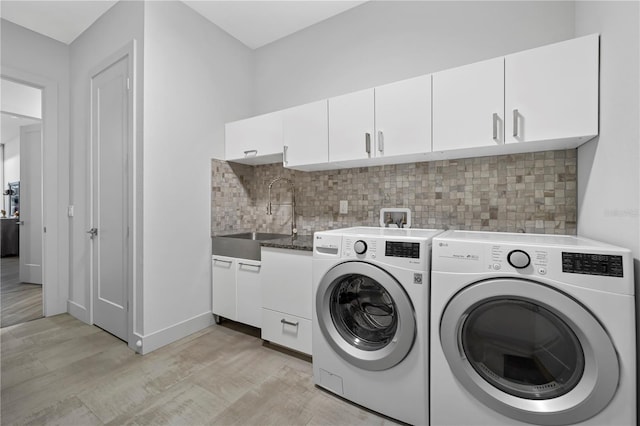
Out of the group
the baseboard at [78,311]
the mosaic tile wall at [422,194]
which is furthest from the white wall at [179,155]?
the baseboard at [78,311]

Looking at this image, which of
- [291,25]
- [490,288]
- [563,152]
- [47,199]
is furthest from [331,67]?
[47,199]

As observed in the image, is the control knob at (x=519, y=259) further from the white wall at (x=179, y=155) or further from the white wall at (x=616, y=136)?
the white wall at (x=179, y=155)

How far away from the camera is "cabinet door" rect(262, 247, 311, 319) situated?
1918mm

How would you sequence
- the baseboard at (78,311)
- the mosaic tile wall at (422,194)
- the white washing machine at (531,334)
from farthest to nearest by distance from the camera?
the baseboard at (78,311) < the mosaic tile wall at (422,194) < the white washing machine at (531,334)

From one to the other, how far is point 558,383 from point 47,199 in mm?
4017

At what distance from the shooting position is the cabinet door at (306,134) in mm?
2107

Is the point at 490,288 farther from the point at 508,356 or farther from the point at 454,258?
the point at 508,356

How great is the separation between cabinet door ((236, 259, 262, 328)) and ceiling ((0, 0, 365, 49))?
214 centimetres

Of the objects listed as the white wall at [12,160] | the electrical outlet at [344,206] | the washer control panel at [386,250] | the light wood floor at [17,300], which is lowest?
the light wood floor at [17,300]

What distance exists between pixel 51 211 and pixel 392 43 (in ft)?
11.5

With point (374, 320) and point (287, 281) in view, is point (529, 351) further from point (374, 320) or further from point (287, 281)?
point (287, 281)

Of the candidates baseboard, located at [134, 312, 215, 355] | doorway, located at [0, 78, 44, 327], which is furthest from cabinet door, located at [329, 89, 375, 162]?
doorway, located at [0, 78, 44, 327]

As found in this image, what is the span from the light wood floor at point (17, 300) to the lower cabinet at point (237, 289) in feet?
Result: 6.23

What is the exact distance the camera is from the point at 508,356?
1203 millimetres
